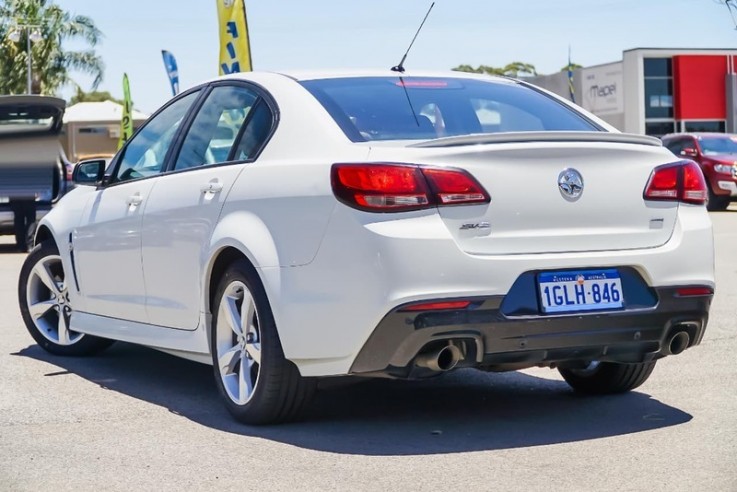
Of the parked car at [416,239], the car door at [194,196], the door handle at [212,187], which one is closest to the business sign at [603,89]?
the car door at [194,196]

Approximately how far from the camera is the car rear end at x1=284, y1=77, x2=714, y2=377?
5.04 m

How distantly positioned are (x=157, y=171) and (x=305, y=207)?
1745 millimetres

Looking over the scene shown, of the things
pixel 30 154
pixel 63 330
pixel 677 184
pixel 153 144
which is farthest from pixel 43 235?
pixel 30 154

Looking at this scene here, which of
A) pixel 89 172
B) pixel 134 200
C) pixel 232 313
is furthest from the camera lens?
pixel 89 172

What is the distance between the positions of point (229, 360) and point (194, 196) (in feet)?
2.64

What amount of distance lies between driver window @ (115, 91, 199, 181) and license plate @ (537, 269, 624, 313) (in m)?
2.38

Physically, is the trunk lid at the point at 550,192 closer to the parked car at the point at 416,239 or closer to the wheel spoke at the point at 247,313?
the parked car at the point at 416,239

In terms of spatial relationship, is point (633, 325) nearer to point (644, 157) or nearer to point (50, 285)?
point (644, 157)

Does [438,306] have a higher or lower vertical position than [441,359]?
higher

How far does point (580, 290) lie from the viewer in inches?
208

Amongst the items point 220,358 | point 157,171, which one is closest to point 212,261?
point 220,358

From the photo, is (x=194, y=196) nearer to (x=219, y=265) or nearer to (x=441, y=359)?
(x=219, y=265)

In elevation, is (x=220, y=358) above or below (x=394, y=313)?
below

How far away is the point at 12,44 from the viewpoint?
56.2 m
